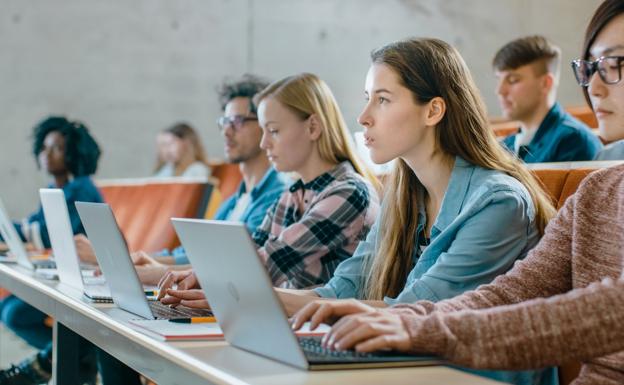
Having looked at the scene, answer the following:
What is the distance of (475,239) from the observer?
1.60 metres

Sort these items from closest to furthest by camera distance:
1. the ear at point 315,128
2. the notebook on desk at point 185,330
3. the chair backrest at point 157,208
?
1. the notebook on desk at point 185,330
2. the ear at point 315,128
3. the chair backrest at point 157,208

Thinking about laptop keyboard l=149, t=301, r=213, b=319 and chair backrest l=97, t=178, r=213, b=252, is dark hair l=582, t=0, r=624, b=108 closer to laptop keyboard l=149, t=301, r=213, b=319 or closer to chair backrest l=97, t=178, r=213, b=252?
laptop keyboard l=149, t=301, r=213, b=319

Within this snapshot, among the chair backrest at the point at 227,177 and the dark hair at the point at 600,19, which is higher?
the chair backrest at the point at 227,177

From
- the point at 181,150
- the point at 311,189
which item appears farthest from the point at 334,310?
the point at 181,150

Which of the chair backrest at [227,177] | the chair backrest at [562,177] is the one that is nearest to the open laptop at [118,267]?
the chair backrest at [562,177]

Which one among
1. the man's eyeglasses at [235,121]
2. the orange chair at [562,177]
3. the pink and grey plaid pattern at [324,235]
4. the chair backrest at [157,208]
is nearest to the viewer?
the orange chair at [562,177]

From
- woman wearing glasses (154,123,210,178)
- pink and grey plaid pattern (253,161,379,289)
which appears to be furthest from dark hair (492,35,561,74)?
woman wearing glasses (154,123,210,178)

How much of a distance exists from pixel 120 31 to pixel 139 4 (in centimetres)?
27

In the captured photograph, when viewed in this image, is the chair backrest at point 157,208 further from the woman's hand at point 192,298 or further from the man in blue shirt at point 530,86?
the woman's hand at point 192,298

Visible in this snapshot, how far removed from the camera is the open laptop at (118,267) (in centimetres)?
158

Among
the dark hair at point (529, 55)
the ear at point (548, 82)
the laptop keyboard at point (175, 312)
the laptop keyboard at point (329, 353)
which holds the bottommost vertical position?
the laptop keyboard at point (329, 353)

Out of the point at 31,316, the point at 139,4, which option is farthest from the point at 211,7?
the point at 31,316

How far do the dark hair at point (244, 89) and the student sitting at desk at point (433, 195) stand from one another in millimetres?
1446

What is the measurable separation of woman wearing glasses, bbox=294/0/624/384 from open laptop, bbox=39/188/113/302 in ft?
3.00
